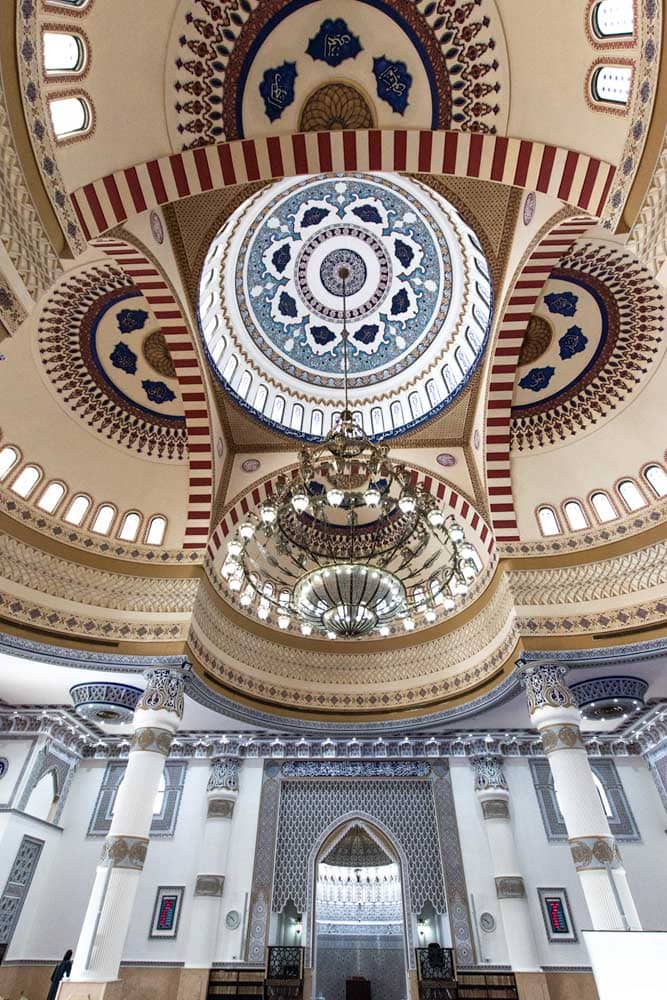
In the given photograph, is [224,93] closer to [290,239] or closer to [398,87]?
[398,87]

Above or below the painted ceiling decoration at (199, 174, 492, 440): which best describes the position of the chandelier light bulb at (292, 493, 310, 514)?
below

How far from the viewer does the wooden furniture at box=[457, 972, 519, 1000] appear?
8.31 meters

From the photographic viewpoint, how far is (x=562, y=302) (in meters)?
7.90

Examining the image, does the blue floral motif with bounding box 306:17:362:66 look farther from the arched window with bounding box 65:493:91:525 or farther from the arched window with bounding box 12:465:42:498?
the arched window with bounding box 65:493:91:525

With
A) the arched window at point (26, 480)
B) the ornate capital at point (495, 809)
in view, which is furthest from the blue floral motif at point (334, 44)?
the ornate capital at point (495, 809)

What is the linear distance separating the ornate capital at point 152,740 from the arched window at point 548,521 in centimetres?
611

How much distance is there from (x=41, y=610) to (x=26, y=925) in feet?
19.3

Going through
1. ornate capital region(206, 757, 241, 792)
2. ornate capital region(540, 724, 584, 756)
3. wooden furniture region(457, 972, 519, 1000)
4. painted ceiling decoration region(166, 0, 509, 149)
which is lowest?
wooden furniture region(457, 972, 519, 1000)

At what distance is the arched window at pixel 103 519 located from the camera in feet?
28.1

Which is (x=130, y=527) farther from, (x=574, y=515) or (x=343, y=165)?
(x=574, y=515)

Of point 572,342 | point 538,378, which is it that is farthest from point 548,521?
point 572,342

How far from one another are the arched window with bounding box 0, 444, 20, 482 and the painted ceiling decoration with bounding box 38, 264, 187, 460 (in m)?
1.03

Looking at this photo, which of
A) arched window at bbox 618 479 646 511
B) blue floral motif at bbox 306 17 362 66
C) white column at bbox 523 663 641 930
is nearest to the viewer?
blue floral motif at bbox 306 17 362 66

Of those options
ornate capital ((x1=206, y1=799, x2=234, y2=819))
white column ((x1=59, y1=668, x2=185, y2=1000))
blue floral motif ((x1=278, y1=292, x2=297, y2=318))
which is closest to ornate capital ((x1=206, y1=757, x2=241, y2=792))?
ornate capital ((x1=206, y1=799, x2=234, y2=819))
